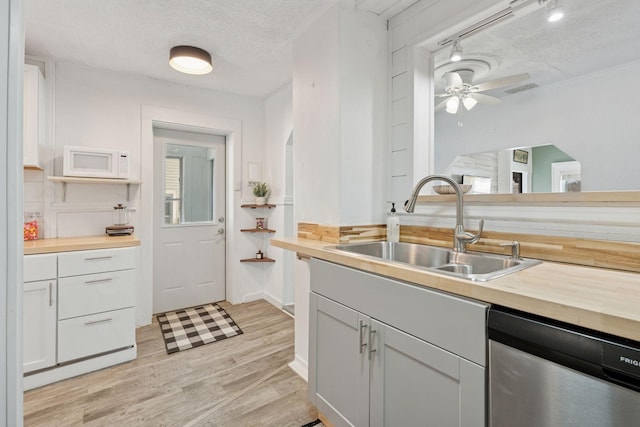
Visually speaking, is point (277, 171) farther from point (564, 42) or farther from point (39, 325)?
point (564, 42)

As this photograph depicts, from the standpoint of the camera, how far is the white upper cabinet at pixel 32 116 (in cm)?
231

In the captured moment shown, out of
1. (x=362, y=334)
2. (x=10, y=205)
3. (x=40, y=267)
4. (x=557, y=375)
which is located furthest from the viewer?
(x=40, y=267)

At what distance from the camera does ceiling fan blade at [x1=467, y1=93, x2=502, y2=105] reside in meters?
2.10

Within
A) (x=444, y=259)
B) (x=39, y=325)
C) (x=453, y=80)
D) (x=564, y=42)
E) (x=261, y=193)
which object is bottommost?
(x=39, y=325)

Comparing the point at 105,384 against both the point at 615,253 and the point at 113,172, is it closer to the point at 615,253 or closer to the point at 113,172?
the point at 113,172

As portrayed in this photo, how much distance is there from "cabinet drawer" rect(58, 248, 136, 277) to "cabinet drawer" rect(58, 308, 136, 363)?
1.12ft

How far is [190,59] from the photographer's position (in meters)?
2.43

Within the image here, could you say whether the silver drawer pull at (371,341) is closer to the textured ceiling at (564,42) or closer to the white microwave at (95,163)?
the textured ceiling at (564,42)

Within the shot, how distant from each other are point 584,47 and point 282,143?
260 cm

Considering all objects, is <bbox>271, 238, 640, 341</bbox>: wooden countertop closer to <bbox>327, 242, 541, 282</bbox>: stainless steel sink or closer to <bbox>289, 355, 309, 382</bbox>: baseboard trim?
<bbox>327, 242, 541, 282</bbox>: stainless steel sink

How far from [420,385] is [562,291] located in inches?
22.5

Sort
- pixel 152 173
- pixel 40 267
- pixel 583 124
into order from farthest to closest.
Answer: pixel 152 173
pixel 40 267
pixel 583 124

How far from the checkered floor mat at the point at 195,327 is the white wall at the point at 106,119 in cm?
29

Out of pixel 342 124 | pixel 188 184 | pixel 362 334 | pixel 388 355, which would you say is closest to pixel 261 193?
pixel 188 184
